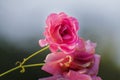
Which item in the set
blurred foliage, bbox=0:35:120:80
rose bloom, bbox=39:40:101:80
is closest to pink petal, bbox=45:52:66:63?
rose bloom, bbox=39:40:101:80

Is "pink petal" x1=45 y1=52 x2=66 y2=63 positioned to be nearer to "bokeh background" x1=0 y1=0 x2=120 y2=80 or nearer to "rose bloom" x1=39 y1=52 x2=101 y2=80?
"rose bloom" x1=39 y1=52 x2=101 y2=80

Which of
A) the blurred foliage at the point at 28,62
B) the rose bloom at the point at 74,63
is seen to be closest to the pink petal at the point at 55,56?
the rose bloom at the point at 74,63

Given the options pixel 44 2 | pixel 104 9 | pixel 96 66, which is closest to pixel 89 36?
pixel 104 9

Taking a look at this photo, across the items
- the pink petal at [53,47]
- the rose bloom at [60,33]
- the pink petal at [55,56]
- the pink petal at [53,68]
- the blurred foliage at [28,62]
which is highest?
the rose bloom at [60,33]

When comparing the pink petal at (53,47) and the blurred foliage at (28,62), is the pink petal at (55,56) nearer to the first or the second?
the pink petal at (53,47)

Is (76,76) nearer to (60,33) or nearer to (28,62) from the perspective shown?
(60,33)

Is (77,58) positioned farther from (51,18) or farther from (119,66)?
(119,66)

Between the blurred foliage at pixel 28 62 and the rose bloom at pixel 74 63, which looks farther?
the blurred foliage at pixel 28 62
